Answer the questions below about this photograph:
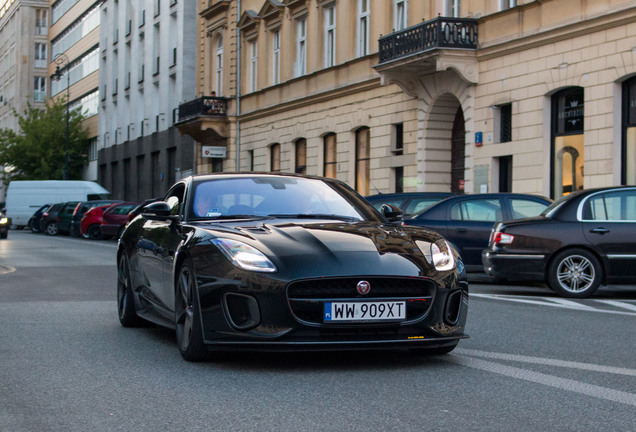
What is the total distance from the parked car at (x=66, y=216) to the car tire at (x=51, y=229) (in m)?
0.35

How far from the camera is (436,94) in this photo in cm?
2888

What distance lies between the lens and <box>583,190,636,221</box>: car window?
14203 mm

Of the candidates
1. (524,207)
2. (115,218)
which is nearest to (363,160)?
(115,218)

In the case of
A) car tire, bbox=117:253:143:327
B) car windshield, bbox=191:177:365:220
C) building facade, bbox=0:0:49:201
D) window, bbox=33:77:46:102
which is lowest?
car tire, bbox=117:253:143:327

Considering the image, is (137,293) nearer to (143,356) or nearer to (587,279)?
(143,356)

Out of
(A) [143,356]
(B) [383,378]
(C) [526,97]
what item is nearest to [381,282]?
(B) [383,378]

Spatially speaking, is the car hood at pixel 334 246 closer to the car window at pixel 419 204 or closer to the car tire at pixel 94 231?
the car window at pixel 419 204

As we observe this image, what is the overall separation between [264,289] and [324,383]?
73cm

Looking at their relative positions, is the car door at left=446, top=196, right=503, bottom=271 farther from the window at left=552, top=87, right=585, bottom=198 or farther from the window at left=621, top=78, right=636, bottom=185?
the window at left=552, top=87, right=585, bottom=198

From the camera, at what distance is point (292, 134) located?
3925 cm

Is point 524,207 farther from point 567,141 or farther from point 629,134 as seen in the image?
point 567,141

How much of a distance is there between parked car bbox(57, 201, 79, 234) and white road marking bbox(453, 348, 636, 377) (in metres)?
37.6

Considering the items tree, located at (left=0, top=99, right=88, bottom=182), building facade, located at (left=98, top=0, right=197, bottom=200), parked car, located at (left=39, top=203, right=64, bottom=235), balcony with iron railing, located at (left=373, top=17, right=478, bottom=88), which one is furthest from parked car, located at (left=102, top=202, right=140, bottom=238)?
tree, located at (left=0, top=99, right=88, bottom=182)

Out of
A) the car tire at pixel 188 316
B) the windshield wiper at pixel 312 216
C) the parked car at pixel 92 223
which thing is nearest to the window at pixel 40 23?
the parked car at pixel 92 223
